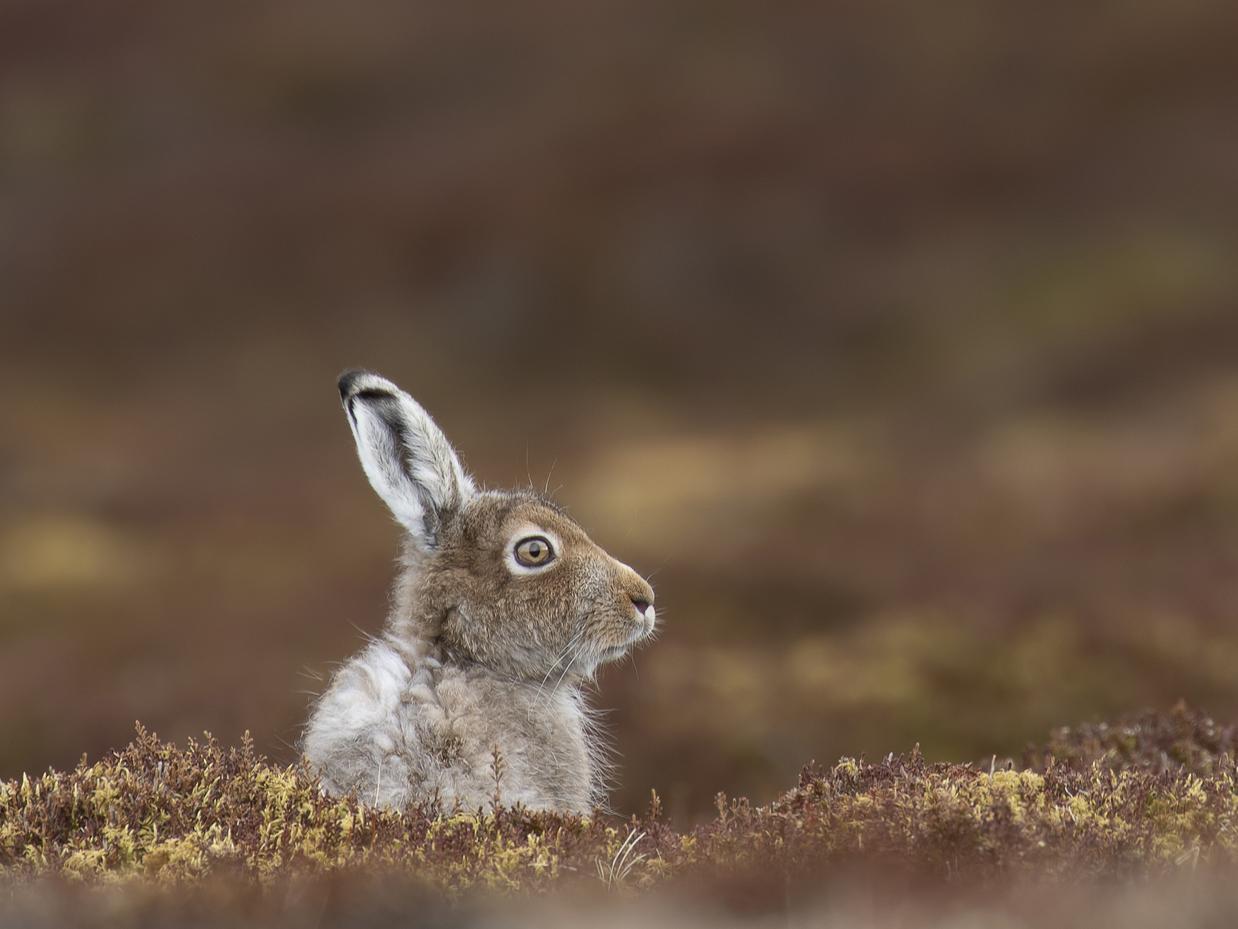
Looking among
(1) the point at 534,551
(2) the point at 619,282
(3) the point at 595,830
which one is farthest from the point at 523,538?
(2) the point at 619,282

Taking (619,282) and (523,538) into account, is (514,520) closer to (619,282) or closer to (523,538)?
(523,538)

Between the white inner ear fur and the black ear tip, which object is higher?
the black ear tip

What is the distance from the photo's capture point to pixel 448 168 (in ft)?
141

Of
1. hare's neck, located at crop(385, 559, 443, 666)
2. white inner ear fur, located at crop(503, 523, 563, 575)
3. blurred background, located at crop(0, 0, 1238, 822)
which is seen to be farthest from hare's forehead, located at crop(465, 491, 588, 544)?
blurred background, located at crop(0, 0, 1238, 822)

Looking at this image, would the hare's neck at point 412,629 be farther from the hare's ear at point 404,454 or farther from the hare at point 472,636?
the hare's ear at point 404,454

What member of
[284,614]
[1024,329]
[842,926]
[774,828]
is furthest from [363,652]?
[1024,329]

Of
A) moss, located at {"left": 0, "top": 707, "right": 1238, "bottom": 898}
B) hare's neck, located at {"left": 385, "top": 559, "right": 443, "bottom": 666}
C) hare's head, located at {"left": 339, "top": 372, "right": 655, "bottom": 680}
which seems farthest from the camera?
hare's head, located at {"left": 339, "top": 372, "right": 655, "bottom": 680}

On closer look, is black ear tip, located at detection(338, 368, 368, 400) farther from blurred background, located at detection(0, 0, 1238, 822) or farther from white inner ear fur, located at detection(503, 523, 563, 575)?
blurred background, located at detection(0, 0, 1238, 822)

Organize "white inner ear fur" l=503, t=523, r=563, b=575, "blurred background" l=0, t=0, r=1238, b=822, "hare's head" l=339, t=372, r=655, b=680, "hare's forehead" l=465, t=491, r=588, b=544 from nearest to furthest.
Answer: "hare's head" l=339, t=372, r=655, b=680, "white inner ear fur" l=503, t=523, r=563, b=575, "hare's forehead" l=465, t=491, r=588, b=544, "blurred background" l=0, t=0, r=1238, b=822

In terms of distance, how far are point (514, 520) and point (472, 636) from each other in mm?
728

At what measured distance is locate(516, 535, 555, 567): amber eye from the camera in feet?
29.0


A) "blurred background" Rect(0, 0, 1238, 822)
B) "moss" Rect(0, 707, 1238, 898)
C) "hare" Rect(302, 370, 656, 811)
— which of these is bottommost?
"moss" Rect(0, 707, 1238, 898)

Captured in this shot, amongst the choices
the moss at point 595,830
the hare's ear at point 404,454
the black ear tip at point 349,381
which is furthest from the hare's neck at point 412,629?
the moss at point 595,830

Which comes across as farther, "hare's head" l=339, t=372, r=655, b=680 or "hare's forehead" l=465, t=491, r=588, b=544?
"hare's forehead" l=465, t=491, r=588, b=544
